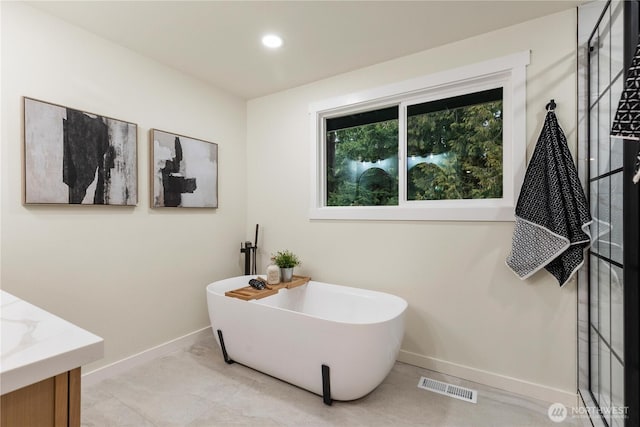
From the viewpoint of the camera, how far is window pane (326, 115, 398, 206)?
2.82 m

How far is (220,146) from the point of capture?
10.6ft

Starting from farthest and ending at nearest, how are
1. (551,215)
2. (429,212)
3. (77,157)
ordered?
1. (429,212)
2. (77,157)
3. (551,215)

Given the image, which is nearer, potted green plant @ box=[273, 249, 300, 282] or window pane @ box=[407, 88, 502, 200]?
window pane @ box=[407, 88, 502, 200]

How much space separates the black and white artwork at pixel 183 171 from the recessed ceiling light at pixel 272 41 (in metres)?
1.13

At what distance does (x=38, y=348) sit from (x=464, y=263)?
2365 millimetres

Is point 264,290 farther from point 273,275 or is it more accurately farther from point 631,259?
point 631,259

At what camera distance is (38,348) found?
0.72 metres

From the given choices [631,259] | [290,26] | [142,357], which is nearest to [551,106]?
[631,259]

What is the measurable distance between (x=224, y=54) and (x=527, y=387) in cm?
333

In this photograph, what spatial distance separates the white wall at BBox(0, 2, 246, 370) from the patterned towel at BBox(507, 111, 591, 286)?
2.66 meters

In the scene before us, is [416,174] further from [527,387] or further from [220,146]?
[220,146]

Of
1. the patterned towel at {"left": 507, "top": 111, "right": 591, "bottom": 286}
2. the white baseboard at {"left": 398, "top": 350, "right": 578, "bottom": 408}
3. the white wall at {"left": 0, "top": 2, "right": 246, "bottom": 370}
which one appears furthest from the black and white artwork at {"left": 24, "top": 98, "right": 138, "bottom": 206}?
the patterned towel at {"left": 507, "top": 111, "right": 591, "bottom": 286}

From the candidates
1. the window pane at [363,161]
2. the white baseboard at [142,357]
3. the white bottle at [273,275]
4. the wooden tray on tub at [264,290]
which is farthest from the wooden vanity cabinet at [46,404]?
the window pane at [363,161]

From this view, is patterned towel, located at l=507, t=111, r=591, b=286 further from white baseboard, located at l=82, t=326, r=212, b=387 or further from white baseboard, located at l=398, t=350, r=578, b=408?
white baseboard, located at l=82, t=326, r=212, b=387
